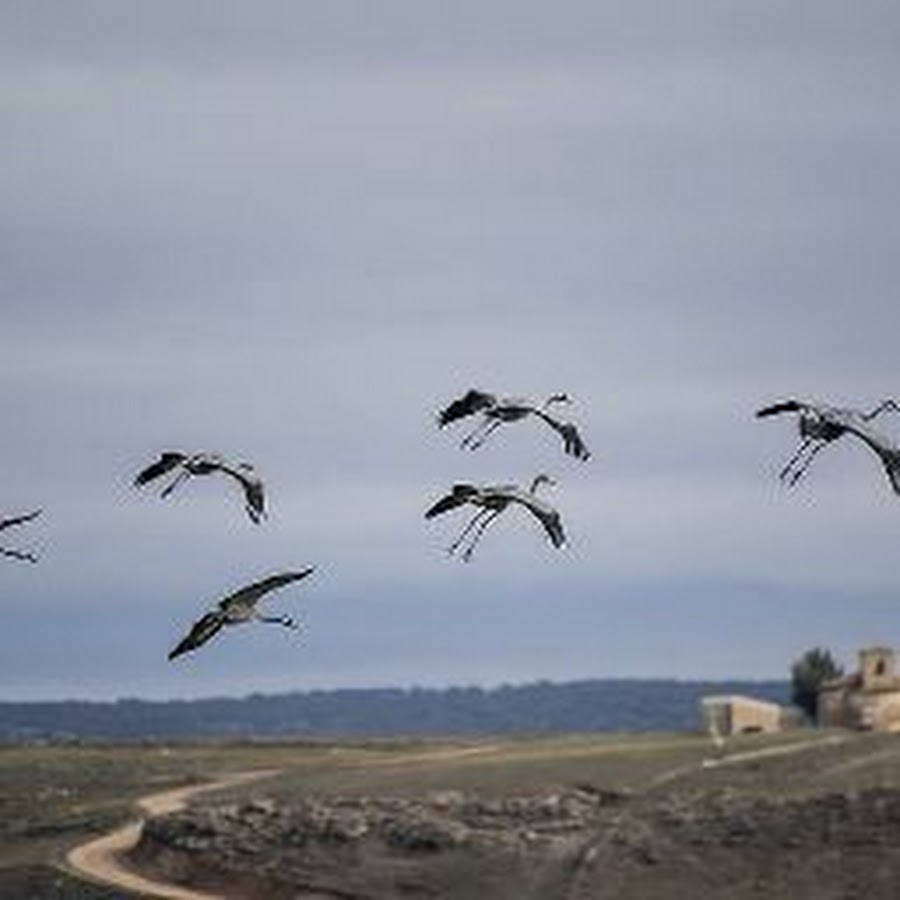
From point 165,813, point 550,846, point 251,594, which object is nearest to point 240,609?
point 251,594

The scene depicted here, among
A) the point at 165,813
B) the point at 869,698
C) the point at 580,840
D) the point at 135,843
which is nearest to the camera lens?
the point at 580,840

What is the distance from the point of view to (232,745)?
506 feet

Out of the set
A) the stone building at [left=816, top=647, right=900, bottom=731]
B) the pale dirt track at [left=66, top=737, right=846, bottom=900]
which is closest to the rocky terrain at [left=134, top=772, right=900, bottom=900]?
the pale dirt track at [left=66, top=737, right=846, bottom=900]

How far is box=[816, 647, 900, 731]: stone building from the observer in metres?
115

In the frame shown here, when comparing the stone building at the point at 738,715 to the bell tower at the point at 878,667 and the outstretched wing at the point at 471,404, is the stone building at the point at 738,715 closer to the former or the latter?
the bell tower at the point at 878,667

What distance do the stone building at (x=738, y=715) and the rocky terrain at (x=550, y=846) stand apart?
26.3m

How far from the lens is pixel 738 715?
12600 centimetres

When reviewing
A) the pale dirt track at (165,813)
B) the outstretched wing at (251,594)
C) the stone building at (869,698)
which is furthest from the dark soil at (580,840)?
the outstretched wing at (251,594)

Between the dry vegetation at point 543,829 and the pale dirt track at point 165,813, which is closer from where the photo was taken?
the dry vegetation at point 543,829

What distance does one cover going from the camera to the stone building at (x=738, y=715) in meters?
125

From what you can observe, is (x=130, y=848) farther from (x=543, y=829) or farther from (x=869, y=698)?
(x=869, y=698)

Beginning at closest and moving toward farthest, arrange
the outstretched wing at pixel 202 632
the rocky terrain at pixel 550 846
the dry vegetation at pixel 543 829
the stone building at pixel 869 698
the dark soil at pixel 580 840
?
the outstretched wing at pixel 202 632
the rocky terrain at pixel 550 846
the dark soil at pixel 580 840
the dry vegetation at pixel 543 829
the stone building at pixel 869 698

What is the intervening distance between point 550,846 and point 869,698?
32.1 m

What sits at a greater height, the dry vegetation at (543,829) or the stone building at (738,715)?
the stone building at (738,715)
